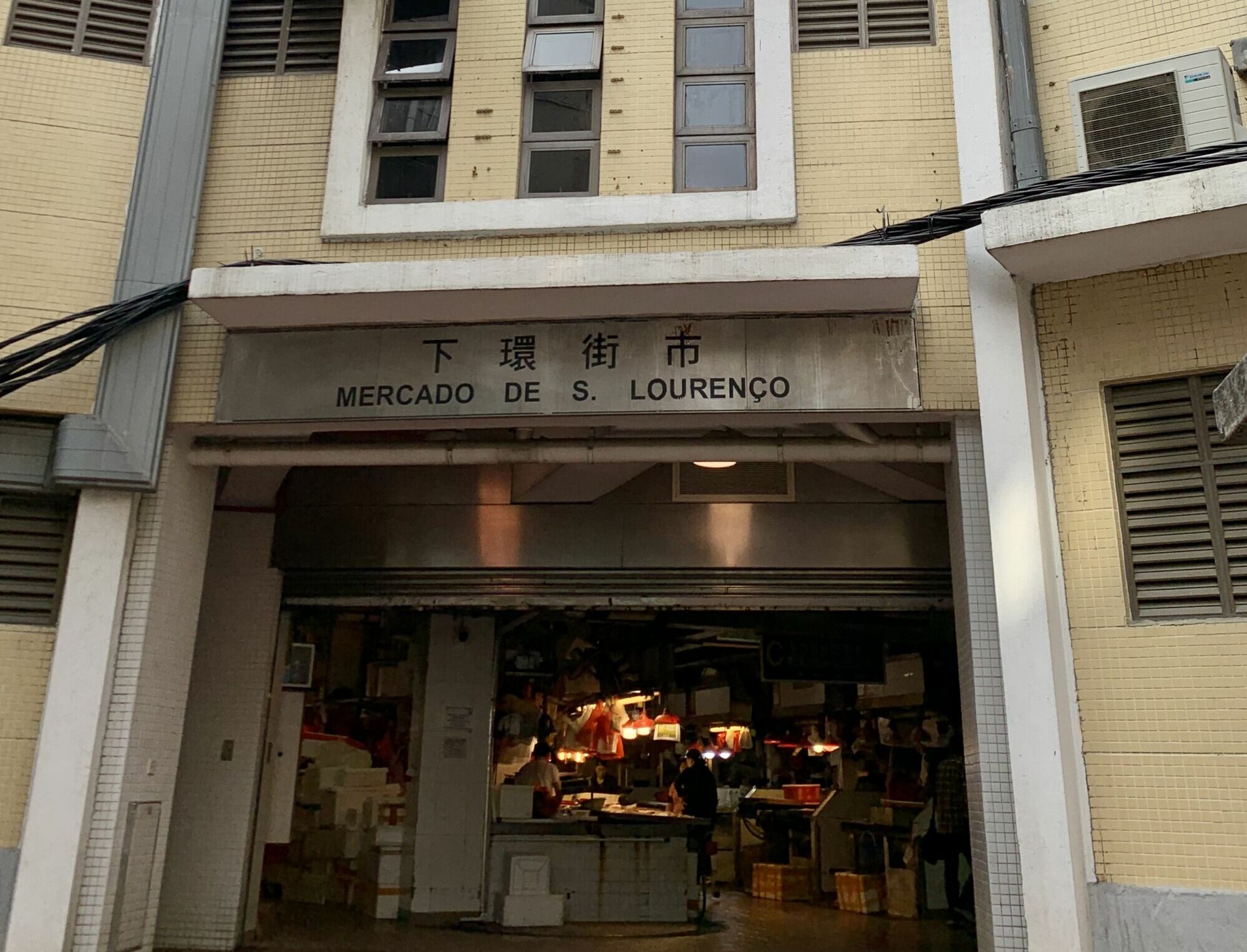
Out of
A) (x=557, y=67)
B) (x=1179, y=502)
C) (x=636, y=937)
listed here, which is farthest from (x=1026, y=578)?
(x=636, y=937)

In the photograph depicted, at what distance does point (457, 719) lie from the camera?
9758 mm

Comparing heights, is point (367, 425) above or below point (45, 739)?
above

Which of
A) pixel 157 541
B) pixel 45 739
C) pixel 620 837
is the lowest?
pixel 620 837

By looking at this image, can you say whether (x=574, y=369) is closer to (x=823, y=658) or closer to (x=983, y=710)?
(x=983, y=710)

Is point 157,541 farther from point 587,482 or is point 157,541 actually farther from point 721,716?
point 721,716

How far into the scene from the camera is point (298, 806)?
11.5 meters

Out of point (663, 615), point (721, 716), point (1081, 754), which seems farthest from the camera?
point (721, 716)

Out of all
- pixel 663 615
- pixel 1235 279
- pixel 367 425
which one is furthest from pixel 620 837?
pixel 1235 279

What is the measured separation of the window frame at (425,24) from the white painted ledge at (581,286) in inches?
83.5

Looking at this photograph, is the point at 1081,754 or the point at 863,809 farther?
the point at 863,809

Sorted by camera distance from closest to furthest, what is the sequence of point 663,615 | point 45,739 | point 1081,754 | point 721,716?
point 1081,754 → point 45,739 → point 663,615 → point 721,716

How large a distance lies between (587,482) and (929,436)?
2861 mm

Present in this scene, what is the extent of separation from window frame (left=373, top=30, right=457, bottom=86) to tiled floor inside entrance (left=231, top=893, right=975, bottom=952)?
6.93m

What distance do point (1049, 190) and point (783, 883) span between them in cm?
918
